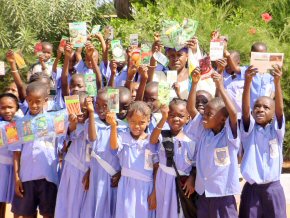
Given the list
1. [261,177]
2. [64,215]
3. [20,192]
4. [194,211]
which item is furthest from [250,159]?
[20,192]

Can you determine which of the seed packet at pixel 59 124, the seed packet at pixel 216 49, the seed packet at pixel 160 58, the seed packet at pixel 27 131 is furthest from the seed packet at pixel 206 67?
the seed packet at pixel 27 131

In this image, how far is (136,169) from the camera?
15.5 ft

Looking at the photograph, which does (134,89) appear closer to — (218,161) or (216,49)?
(216,49)

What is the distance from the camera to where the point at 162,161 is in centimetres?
466

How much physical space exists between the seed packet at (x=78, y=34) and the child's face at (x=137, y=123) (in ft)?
4.89

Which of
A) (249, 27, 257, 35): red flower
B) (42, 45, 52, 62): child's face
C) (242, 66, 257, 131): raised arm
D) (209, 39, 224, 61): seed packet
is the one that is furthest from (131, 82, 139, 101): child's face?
(249, 27, 257, 35): red flower

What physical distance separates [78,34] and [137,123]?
1.63 m

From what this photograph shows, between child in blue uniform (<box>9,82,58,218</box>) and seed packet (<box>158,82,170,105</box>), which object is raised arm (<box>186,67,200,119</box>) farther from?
child in blue uniform (<box>9,82,58,218</box>)

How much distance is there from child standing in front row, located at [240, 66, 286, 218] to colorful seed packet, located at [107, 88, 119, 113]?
3.36 feet

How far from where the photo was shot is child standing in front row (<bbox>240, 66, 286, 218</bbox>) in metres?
4.49

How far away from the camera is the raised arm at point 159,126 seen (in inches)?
177

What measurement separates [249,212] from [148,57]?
207cm

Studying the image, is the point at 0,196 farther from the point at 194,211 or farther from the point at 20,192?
the point at 194,211

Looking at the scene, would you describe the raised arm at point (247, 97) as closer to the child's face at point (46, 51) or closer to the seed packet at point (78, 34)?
the seed packet at point (78, 34)
